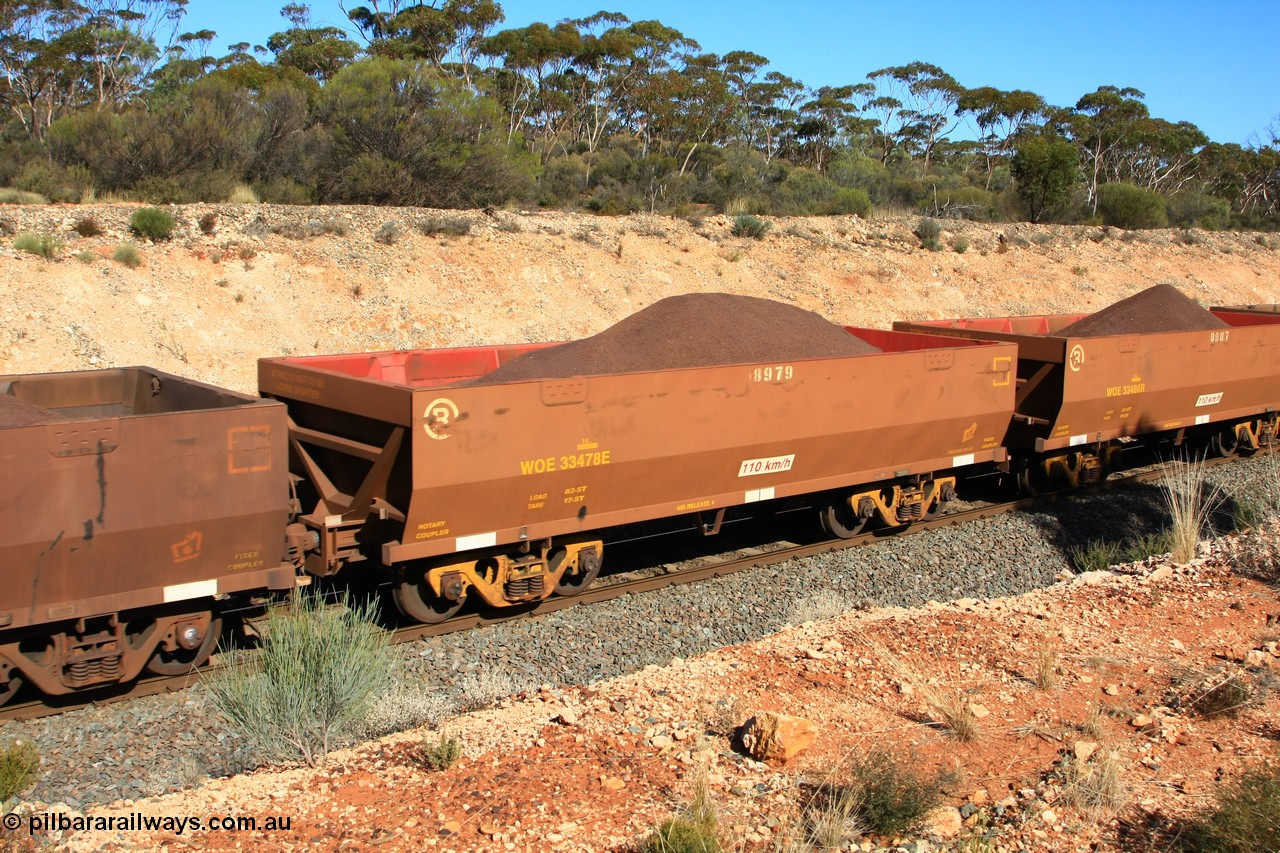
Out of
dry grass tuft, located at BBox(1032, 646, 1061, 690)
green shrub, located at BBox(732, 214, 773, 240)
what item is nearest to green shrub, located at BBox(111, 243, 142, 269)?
green shrub, located at BBox(732, 214, 773, 240)

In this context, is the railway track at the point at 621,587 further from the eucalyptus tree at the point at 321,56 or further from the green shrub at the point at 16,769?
the eucalyptus tree at the point at 321,56

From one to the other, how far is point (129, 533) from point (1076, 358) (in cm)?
1062

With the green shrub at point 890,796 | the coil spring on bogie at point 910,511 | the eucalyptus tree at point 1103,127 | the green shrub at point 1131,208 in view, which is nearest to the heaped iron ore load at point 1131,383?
the coil spring on bogie at point 910,511

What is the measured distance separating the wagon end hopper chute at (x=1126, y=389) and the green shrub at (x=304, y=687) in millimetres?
9200

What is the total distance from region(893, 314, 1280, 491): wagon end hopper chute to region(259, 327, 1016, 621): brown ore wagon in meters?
2.08

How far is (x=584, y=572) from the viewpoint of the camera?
964 cm

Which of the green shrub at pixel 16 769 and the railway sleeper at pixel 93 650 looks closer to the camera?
the green shrub at pixel 16 769

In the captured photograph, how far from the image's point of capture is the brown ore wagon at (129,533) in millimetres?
6539

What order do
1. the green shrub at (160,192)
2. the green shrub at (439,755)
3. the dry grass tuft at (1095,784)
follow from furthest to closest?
the green shrub at (160,192) → the green shrub at (439,755) → the dry grass tuft at (1095,784)

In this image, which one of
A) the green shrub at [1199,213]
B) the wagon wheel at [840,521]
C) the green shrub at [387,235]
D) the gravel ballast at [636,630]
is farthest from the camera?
the green shrub at [1199,213]

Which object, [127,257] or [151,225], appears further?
[151,225]

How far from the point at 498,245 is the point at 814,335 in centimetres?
1570

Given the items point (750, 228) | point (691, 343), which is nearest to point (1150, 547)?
point (691, 343)

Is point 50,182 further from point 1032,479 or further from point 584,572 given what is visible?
point 1032,479
